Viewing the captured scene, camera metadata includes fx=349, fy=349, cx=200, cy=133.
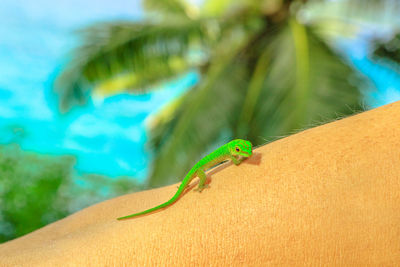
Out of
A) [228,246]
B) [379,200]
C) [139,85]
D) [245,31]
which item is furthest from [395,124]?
[139,85]

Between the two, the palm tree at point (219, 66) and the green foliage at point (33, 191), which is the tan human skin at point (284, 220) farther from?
the green foliage at point (33, 191)

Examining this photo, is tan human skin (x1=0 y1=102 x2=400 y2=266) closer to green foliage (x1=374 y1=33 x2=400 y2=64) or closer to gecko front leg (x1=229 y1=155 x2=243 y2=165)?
gecko front leg (x1=229 y1=155 x2=243 y2=165)

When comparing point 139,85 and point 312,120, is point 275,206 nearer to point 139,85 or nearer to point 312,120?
point 312,120

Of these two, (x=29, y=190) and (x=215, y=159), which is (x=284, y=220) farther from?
(x=29, y=190)

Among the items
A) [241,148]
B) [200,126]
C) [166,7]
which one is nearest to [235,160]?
[241,148]

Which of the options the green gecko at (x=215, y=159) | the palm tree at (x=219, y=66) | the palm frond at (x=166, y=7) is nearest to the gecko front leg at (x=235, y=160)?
the green gecko at (x=215, y=159)

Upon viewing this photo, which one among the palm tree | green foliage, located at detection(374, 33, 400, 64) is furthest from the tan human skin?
green foliage, located at detection(374, 33, 400, 64)
